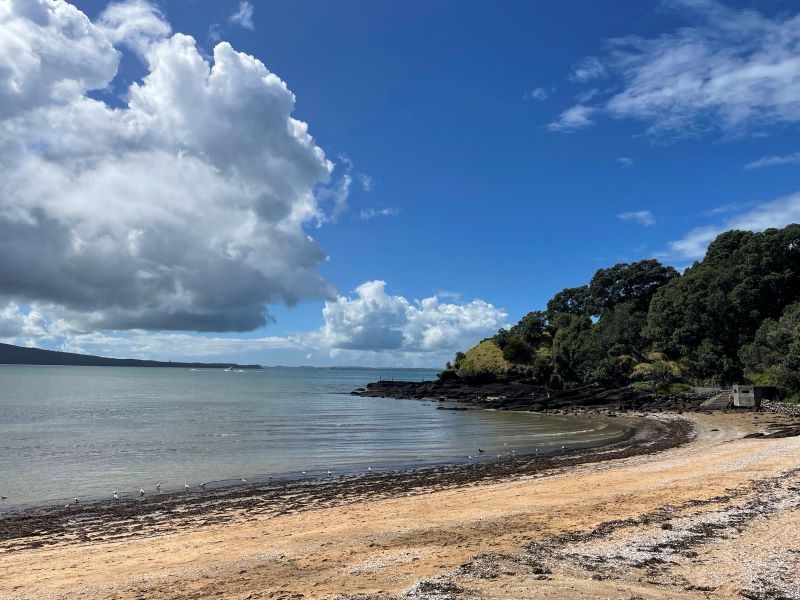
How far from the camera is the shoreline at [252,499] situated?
14.6m

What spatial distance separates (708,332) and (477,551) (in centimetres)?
6426

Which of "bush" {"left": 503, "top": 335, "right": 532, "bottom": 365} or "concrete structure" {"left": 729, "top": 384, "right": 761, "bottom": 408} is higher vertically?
"bush" {"left": 503, "top": 335, "right": 532, "bottom": 365}

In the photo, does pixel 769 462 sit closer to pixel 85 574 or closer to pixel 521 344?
pixel 85 574

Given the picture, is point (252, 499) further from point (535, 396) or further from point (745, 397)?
point (535, 396)

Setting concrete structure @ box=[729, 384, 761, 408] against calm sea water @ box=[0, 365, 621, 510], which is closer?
calm sea water @ box=[0, 365, 621, 510]

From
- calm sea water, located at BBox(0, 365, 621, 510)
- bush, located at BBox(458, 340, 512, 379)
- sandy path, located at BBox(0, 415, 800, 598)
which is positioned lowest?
calm sea water, located at BBox(0, 365, 621, 510)

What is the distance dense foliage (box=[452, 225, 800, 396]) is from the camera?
52297 millimetres

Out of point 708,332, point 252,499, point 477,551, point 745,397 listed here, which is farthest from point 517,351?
point 477,551

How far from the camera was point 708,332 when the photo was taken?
64375 millimetres

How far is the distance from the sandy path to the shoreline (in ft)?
4.15

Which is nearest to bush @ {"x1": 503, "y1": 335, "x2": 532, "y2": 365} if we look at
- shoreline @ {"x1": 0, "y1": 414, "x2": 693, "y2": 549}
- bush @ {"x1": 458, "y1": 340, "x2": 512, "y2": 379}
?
bush @ {"x1": 458, "y1": 340, "x2": 512, "y2": 379}

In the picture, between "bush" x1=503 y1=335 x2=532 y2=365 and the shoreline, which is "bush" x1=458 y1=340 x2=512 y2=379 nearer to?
"bush" x1=503 y1=335 x2=532 y2=365

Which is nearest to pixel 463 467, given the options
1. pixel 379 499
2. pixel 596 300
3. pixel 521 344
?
pixel 379 499

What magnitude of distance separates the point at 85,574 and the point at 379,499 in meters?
9.23
